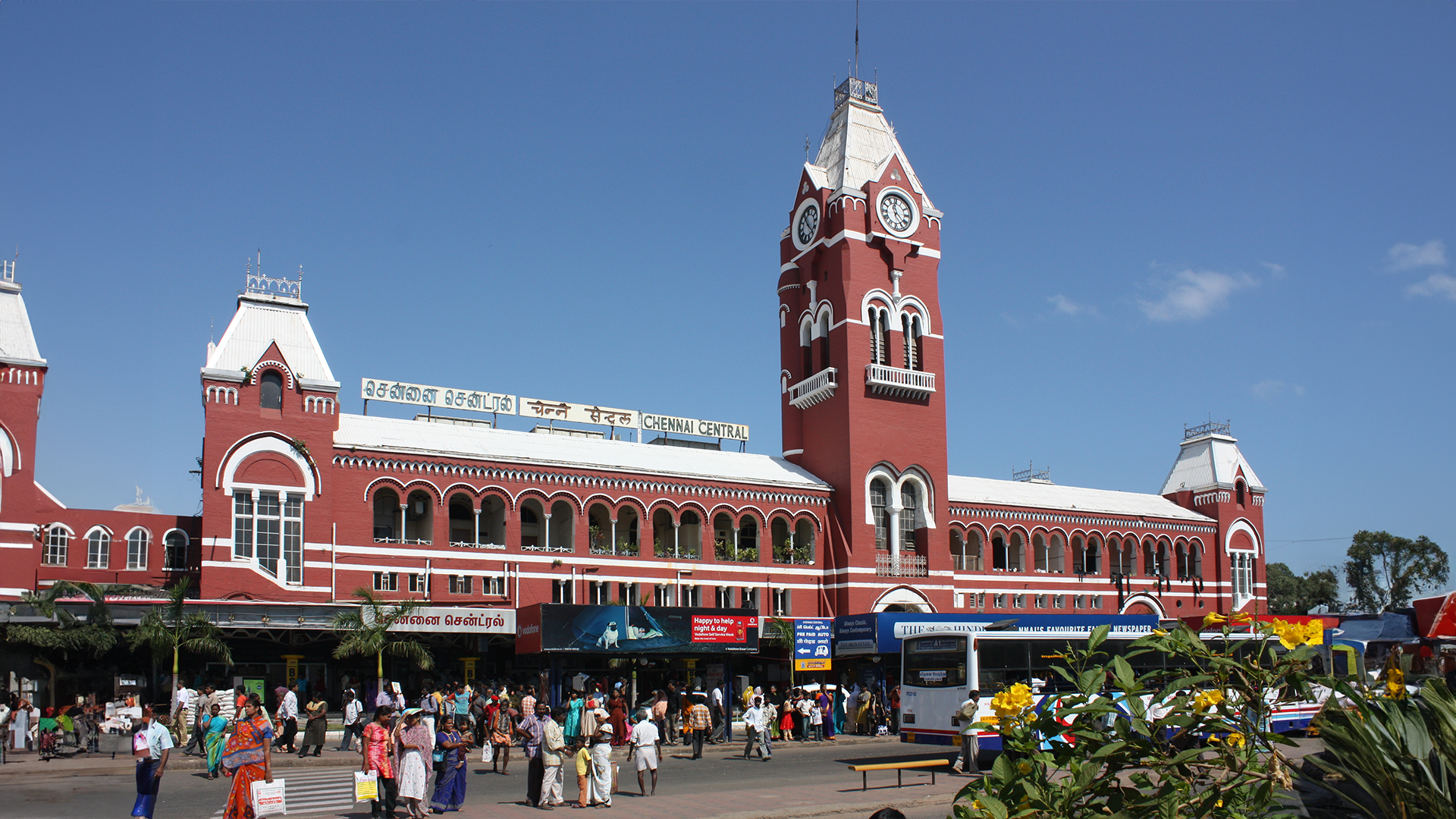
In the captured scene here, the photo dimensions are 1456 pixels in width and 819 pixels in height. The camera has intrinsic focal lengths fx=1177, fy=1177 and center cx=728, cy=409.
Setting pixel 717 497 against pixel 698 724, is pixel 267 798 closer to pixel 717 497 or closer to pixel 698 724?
pixel 698 724

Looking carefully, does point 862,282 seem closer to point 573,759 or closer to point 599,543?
point 599,543

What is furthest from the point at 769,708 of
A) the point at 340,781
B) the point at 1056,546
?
the point at 1056,546

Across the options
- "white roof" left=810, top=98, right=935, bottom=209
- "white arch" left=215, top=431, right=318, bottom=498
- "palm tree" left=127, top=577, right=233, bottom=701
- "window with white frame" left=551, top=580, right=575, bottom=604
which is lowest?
"palm tree" left=127, top=577, right=233, bottom=701

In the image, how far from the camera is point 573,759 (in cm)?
2831

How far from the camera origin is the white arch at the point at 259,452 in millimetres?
37062

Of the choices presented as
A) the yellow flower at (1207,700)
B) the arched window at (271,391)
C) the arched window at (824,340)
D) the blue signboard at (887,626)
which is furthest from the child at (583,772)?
the arched window at (824,340)

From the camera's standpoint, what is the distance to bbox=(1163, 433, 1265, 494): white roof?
61.6 meters

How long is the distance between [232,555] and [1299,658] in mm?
35680

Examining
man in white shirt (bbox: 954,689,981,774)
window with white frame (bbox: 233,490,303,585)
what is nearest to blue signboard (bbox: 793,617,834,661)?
man in white shirt (bbox: 954,689,981,774)

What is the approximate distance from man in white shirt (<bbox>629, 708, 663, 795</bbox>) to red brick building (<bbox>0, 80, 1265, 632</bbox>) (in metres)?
18.6

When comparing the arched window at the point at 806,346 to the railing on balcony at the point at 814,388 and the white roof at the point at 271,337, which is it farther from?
the white roof at the point at 271,337

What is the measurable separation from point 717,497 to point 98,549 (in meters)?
21.6

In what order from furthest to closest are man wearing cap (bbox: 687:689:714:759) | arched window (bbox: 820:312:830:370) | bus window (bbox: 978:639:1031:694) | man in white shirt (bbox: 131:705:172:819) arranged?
arched window (bbox: 820:312:830:370) → man wearing cap (bbox: 687:689:714:759) → bus window (bbox: 978:639:1031:694) → man in white shirt (bbox: 131:705:172:819)

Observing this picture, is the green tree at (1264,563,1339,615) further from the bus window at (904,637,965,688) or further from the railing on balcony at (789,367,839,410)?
the bus window at (904,637,965,688)
